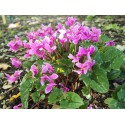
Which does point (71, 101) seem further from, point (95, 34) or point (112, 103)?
point (95, 34)

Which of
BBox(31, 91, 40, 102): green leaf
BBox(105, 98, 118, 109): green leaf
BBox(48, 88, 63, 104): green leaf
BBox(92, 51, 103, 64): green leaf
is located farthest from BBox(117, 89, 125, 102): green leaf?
BBox(31, 91, 40, 102): green leaf

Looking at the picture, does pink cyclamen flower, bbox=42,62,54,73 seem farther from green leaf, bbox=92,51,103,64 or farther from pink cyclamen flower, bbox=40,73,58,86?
green leaf, bbox=92,51,103,64

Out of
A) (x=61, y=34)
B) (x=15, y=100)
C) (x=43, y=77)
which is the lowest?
(x=15, y=100)

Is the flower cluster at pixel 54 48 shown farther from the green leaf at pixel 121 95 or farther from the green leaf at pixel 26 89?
the green leaf at pixel 121 95

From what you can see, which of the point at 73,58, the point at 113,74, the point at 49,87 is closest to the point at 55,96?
the point at 49,87
